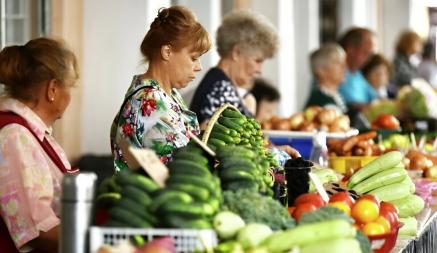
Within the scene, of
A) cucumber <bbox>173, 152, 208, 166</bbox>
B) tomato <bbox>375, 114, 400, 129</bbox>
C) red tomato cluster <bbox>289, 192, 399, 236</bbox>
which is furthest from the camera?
tomato <bbox>375, 114, 400, 129</bbox>

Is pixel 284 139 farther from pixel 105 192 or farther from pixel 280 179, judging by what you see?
pixel 105 192

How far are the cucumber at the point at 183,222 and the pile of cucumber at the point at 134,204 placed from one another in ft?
0.17

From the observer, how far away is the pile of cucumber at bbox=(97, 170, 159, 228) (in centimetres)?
269

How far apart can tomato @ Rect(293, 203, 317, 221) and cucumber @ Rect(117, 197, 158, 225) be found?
0.70 m

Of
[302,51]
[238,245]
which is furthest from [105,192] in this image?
[302,51]

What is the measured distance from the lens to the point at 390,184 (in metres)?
4.51

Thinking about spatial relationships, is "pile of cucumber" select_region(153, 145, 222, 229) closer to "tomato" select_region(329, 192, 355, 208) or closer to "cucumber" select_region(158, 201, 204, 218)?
"cucumber" select_region(158, 201, 204, 218)

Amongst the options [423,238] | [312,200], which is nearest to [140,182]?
[312,200]

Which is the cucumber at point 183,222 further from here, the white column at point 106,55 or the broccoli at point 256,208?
the white column at point 106,55

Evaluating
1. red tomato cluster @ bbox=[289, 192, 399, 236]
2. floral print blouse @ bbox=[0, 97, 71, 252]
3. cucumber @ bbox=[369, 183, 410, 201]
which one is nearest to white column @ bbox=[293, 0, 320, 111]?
cucumber @ bbox=[369, 183, 410, 201]

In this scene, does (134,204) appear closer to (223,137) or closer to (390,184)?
(223,137)

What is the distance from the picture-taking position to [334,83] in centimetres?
927

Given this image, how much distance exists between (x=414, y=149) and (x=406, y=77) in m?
7.20

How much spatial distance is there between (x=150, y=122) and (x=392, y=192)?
1113 millimetres
